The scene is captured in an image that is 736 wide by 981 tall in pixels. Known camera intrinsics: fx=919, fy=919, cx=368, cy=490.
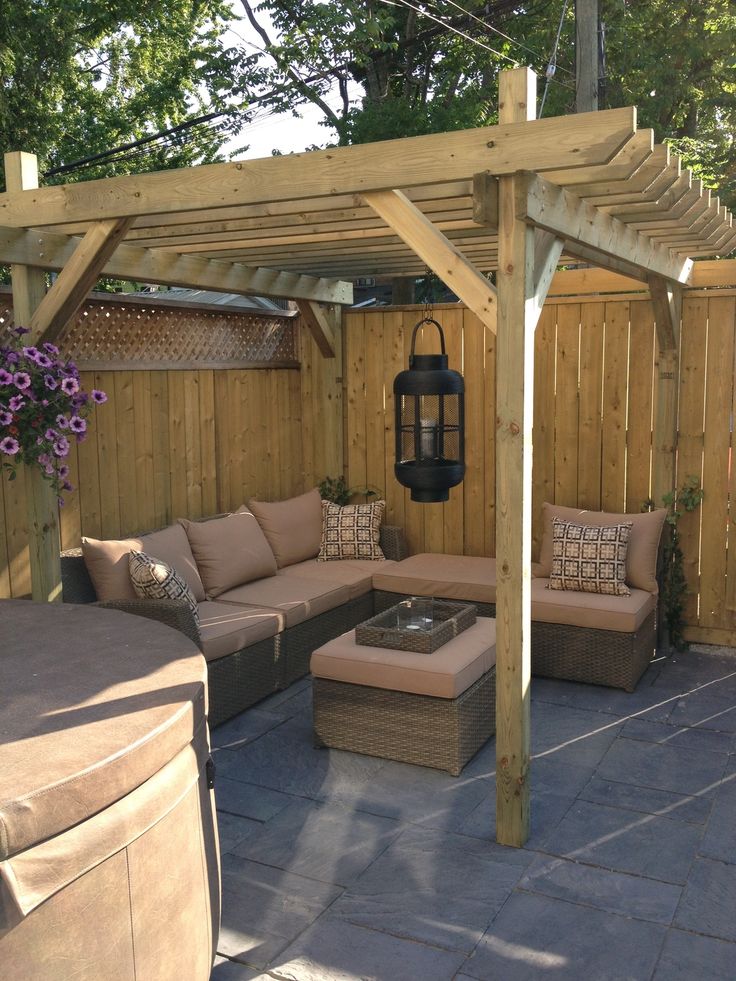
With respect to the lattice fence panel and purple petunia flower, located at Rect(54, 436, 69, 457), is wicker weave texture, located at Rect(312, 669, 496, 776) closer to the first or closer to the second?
purple petunia flower, located at Rect(54, 436, 69, 457)

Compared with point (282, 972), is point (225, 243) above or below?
above

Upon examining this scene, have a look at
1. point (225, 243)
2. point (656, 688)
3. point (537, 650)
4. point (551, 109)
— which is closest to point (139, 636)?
point (225, 243)

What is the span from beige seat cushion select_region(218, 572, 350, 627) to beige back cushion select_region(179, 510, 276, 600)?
65mm

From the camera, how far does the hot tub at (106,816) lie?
5.42ft

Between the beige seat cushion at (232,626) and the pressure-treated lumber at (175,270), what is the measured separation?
1.72 meters

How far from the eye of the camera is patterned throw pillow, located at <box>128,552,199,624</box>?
13.8 ft

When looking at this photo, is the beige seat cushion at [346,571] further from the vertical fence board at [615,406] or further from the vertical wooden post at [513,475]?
the vertical wooden post at [513,475]

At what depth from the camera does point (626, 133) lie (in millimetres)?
2730

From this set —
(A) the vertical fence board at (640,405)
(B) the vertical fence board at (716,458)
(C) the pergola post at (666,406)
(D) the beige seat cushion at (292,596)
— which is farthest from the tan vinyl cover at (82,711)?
(B) the vertical fence board at (716,458)

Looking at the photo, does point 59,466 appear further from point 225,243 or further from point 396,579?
point 396,579

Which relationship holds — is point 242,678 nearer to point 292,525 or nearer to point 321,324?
point 292,525

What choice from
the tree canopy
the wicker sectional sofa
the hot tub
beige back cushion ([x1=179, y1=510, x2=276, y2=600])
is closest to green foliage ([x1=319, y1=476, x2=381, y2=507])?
the wicker sectional sofa

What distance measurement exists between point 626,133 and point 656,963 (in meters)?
2.39

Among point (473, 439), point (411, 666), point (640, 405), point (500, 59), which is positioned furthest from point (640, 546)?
point (500, 59)
